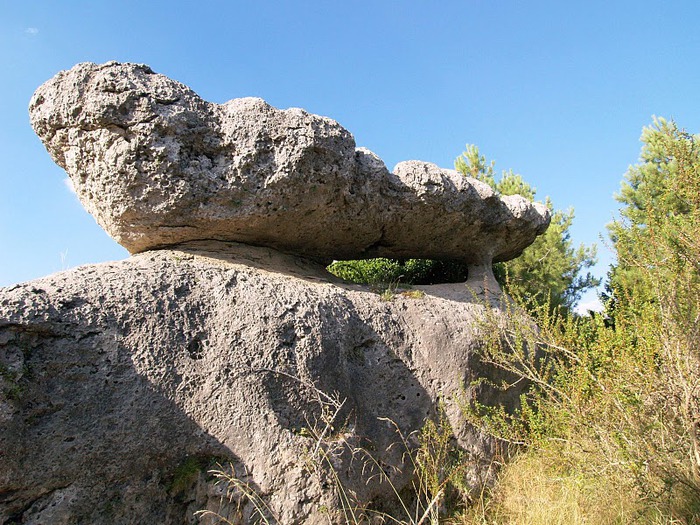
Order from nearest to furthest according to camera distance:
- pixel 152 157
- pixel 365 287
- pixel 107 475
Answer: pixel 107 475 → pixel 152 157 → pixel 365 287

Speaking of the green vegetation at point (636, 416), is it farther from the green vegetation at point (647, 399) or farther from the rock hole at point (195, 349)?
the rock hole at point (195, 349)

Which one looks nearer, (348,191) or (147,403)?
(147,403)

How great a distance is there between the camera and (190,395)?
11.5 feet

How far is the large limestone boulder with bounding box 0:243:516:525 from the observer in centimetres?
306

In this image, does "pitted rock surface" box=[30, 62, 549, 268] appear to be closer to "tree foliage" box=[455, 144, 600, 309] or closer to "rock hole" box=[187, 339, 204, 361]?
"rock hole" box=[187, 339, 204, 361]

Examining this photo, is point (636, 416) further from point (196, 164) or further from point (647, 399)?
point (196, 164)

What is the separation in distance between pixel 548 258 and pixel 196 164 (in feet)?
31.4

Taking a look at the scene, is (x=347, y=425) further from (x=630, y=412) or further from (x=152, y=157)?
(x=152, y=157)

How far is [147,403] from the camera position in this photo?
3.34m


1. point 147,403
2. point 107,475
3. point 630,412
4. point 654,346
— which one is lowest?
point 107,475

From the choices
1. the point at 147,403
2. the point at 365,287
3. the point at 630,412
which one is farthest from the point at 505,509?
the point at 147,403

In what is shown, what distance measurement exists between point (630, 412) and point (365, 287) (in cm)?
287

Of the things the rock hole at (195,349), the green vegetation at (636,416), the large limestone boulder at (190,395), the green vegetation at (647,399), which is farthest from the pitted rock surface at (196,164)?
the green vegetation at (647,399)

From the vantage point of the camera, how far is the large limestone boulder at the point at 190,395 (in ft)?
10.0
